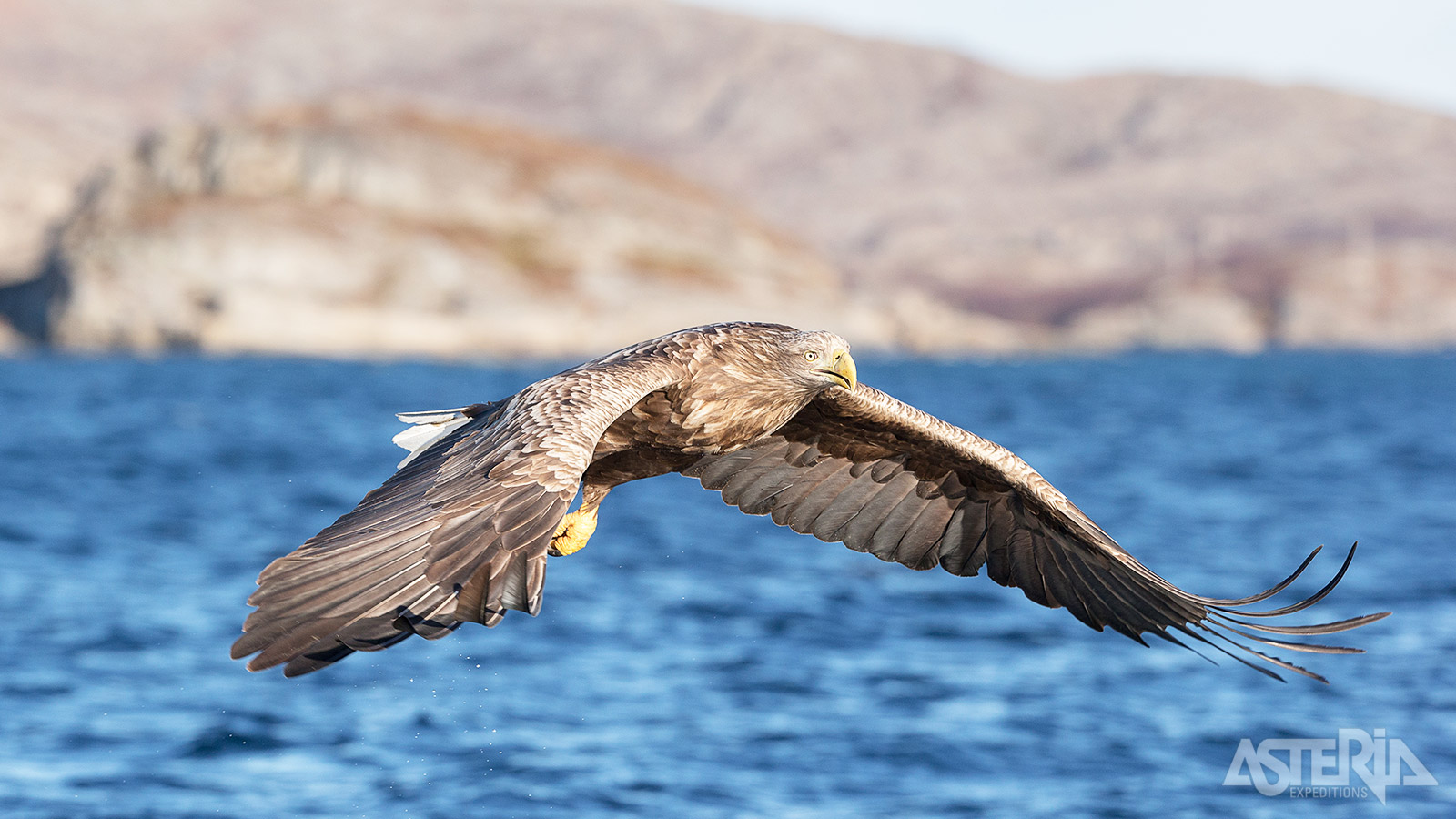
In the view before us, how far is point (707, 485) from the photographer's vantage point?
892 centimetres

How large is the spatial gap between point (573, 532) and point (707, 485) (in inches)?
58.7

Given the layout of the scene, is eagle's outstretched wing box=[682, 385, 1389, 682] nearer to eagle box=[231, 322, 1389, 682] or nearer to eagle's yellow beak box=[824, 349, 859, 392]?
eagle box=[231, 322, 1389, 682]

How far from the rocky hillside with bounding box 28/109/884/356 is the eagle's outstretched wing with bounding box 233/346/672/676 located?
2694 inches

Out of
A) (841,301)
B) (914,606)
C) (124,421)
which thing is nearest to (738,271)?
(841,301)

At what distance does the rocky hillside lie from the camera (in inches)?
2832

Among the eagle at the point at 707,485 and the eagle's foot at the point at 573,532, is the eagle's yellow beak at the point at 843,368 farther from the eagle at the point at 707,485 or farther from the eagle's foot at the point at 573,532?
the eagle's foot at the point at 573,532

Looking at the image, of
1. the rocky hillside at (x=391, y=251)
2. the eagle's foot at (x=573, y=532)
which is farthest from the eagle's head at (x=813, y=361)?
the rocky hillside at (x=391, y=251)

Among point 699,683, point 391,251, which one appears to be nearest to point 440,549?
point 699,683

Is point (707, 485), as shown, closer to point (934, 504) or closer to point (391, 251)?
point (934, 504)

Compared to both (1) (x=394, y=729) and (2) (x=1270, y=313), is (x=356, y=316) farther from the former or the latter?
(2) (x=1270, y=313)

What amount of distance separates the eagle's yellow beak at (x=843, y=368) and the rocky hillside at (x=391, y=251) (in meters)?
67.8

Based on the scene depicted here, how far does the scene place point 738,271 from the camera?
93.5 meters

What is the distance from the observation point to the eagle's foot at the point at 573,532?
752 cm

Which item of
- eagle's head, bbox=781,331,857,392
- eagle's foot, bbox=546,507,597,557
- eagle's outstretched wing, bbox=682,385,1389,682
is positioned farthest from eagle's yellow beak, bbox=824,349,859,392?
eagle's foot, bbox=546,507,597,557
